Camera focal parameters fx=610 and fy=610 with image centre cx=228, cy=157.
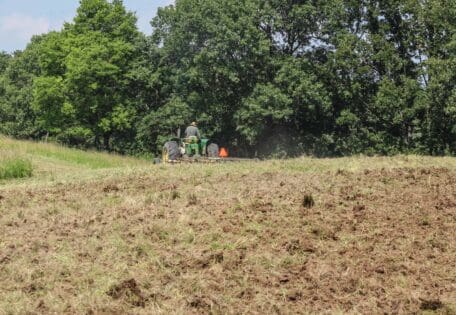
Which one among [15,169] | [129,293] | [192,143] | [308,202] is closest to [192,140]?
[192,143]

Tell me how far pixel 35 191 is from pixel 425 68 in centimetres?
2786

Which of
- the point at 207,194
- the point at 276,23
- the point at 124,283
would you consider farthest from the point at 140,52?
the point at 124,283

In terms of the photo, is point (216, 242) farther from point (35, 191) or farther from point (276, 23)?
point (276, 23)

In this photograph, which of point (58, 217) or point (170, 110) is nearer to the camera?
point (58, 217)

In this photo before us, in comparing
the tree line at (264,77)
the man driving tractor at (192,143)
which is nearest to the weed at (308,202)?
the man driving tractor at (192,143)

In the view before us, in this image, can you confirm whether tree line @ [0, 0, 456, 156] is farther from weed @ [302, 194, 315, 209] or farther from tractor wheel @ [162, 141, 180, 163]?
weed @ [302, 194, 315, 209]

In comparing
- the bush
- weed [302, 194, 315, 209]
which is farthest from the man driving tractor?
weed [302, 194, 315, 209]

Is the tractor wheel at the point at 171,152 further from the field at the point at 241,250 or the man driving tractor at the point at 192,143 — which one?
the field at the point at 241,250

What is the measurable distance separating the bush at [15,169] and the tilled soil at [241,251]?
7686 millimetres

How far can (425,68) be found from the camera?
114ft

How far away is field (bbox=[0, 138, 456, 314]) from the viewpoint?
5984 mm

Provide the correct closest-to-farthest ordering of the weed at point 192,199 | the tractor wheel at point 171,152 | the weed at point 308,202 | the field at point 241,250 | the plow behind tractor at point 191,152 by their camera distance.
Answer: the field at point 241,250 < the weed at point 308,202 < the weed at point 192,199 < the plow behind tractor at point 191,152 < the tractor wheel at point 171,152

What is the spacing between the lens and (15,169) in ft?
57.3

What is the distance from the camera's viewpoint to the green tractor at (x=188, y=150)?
1991 cm
